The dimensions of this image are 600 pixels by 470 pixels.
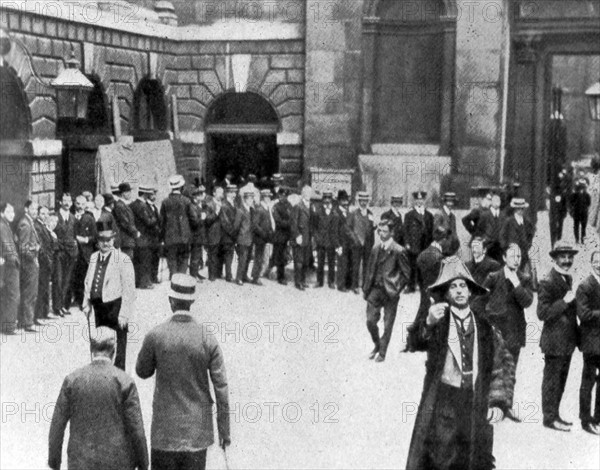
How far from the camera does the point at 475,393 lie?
21.8 ft

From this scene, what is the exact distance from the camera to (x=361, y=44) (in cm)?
1905

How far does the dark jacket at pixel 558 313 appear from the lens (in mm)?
8859

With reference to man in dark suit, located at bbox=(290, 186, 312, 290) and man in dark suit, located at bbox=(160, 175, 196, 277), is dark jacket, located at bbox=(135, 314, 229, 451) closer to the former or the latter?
man in dark suit, located at bbox=(160, 175, 196, 277)

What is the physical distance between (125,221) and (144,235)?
0.60 metres

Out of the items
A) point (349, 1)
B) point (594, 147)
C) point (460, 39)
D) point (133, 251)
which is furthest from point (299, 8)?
point (594, 147)

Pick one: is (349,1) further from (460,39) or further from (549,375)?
(549,375)

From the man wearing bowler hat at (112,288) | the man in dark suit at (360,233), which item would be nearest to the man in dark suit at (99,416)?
the man wearing bowler hat at (112,288)

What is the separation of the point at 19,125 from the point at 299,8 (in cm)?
756

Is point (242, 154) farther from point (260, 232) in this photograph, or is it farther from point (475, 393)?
point (475, 393)

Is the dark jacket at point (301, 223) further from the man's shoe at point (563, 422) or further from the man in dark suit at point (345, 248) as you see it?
the man's shoe at point (563, 422)

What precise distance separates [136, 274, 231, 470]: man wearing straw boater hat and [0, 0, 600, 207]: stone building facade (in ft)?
36.1

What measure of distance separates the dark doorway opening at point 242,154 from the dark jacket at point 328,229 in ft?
16.5

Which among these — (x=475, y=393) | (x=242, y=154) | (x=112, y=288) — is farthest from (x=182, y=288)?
(x=242, y=154)

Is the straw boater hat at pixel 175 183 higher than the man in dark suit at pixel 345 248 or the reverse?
higher
